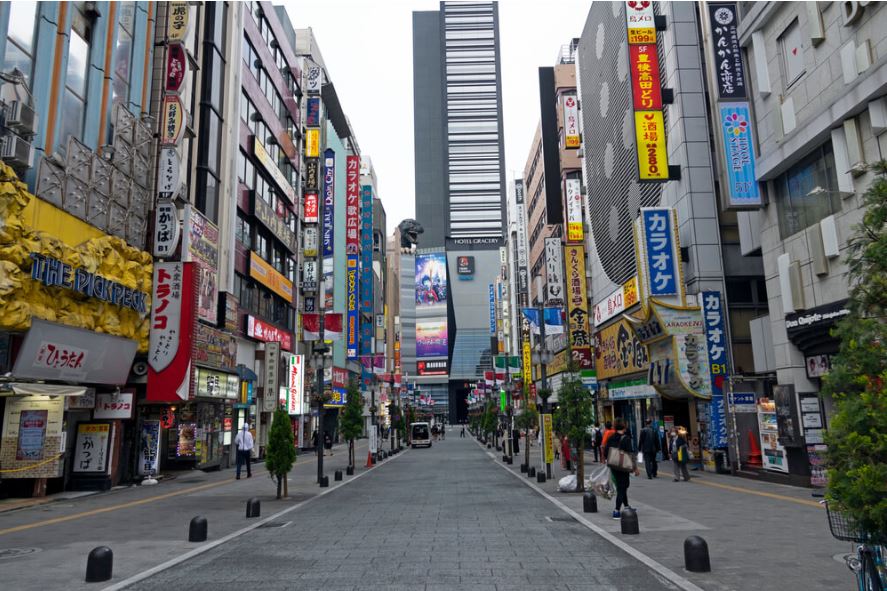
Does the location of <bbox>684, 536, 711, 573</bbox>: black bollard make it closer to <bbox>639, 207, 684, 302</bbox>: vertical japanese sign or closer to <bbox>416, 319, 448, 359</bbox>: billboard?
<bbox>639, 207, 684, 302</bbox>: vertical japanese sign

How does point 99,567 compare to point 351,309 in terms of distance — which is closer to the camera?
point 99,567

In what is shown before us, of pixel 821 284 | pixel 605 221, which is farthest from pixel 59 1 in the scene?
pixel 605 221

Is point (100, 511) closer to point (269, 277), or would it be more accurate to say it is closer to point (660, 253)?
point (660, 253)

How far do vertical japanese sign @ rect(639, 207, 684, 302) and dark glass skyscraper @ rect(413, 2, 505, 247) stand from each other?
506ft

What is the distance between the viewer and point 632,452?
15.1 metres

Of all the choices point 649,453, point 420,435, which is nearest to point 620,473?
point 649,453

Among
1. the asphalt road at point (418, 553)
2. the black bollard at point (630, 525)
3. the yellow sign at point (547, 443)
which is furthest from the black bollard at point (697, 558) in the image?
the yellow sign at point (547, 443)

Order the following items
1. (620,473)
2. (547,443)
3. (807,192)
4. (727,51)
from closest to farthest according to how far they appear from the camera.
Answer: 1. (620,473)
2. (807,192)
3. (727,51)
4. (547,443)

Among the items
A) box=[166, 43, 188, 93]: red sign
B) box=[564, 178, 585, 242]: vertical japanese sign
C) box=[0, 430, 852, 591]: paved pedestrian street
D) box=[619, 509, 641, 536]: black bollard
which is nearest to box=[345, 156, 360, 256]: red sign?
box=[564, 178, 585, 242]: vertical japanese sign

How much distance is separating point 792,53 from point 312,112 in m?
41.4

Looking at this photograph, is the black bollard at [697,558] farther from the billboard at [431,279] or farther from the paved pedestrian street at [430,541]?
the billboard at [431,279]

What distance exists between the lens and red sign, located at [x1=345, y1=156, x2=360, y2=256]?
2298 inches

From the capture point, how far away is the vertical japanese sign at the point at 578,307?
149 feet

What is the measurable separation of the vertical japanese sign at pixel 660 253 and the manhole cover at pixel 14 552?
76.9 feet
